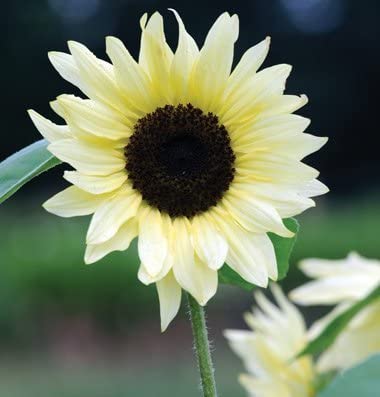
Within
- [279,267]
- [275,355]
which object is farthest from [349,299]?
[279,267]

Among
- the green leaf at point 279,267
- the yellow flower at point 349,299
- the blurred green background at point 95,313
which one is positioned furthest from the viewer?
the blurred green background at point 95,313

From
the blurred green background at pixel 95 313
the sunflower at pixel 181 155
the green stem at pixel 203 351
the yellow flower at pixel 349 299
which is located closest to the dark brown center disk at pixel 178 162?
the sunflower at pixel 181 155

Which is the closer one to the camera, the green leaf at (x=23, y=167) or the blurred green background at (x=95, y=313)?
the green leaf at (x=23, y=167)

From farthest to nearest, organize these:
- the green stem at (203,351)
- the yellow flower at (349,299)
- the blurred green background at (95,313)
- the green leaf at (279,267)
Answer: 1. the blurred green background at (95,313)
2. the yellow flower at (349,299)
3. the green leaf at (279,267)
4. the green stem at (203,351)

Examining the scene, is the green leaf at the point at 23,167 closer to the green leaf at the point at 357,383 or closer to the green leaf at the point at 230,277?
the green leaf at the point at 230,277

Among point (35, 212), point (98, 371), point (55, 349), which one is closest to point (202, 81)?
point (98, 371)

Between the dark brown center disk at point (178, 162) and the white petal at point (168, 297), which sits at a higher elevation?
the dark brown center disk at point (178, 162)

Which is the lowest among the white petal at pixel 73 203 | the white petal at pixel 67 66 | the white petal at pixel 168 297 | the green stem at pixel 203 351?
the green stem at pixel 203 351

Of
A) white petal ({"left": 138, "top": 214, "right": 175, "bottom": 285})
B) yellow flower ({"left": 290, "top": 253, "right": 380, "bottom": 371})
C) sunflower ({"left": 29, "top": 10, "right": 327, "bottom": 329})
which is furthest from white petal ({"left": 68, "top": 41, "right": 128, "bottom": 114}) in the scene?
yellow flower ({"left": 290, "top": 253, "right": 380, "bottom": 371})
